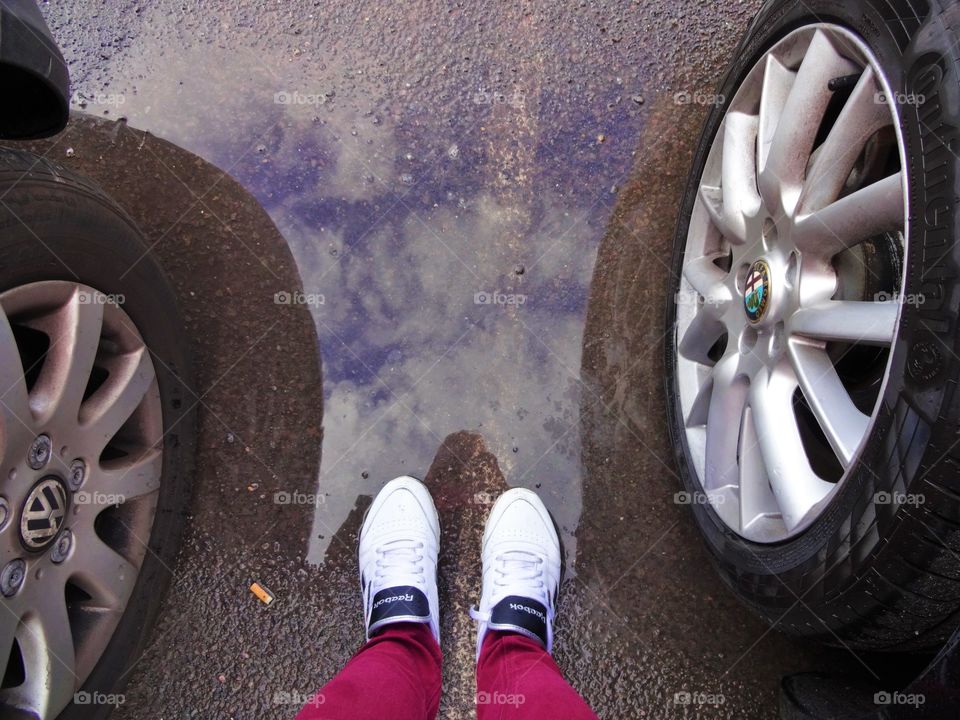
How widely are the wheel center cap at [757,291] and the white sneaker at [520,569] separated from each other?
76cm

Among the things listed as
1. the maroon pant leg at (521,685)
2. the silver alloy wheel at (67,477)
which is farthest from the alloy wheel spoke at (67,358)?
the maroon pant leg at (521,685)

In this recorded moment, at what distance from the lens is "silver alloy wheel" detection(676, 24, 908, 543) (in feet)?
3.87

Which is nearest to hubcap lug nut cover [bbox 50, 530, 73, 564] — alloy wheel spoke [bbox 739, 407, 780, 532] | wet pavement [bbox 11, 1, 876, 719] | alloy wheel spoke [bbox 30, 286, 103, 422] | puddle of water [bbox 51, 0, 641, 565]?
alloy wheel spoke [bbox 30, 286, 103, 422]

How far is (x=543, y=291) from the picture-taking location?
6.22 feet

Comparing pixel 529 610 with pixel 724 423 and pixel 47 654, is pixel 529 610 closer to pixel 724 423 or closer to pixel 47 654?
pixel 724 423

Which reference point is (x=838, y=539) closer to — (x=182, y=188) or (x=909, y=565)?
(x=909, y=565)

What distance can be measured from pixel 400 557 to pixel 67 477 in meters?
0.77

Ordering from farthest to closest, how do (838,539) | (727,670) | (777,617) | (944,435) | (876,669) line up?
(727,670) → (876,669) → (777,617) → (838,539) → (944,435)

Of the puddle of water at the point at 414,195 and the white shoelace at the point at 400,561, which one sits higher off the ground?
the puddle of water at the point at 414,195

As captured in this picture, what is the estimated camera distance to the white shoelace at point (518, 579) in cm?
168

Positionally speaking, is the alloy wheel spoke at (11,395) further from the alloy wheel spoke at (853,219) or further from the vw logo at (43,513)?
the alloy wheel spoke at (853,219)

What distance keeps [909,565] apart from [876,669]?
825 mm

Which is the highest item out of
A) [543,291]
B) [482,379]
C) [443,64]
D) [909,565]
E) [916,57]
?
[916,57]

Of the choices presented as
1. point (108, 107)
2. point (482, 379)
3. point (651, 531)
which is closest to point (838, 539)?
point (651, 531)
